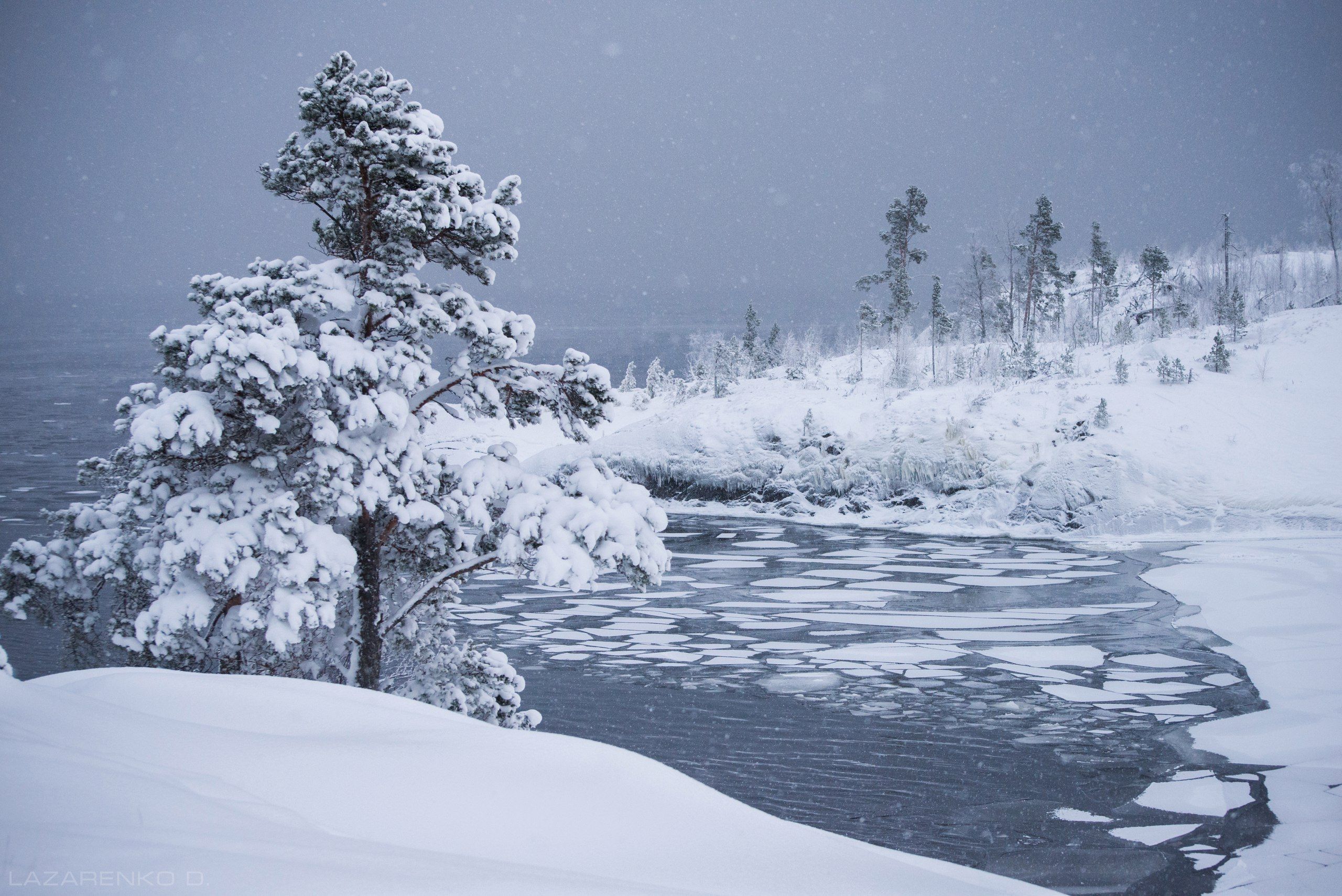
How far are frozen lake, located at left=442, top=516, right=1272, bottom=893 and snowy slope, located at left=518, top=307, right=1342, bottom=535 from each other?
364 cm

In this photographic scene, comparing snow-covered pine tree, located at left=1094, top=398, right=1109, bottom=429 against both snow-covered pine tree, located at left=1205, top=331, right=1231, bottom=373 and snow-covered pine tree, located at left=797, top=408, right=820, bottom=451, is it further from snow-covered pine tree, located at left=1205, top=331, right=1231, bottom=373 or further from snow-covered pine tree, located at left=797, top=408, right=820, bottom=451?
snow-covered pine tree, located at left=797, top=408, right=820, bottom=451

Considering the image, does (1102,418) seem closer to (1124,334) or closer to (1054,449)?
(1054,449)

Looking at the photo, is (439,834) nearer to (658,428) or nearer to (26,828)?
(26,828)

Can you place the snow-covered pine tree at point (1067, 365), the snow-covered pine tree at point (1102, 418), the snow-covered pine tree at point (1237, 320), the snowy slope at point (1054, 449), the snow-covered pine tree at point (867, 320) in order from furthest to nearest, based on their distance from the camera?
the snow-covered pine tree at point (867, 320) < the snow-covered pine tree at point (1237, 320) < the snow-covered pine tree at point (1067, 365) < the snow-covered pine tree at point (1102, 418) < the snowy slope at point (1054, 449)

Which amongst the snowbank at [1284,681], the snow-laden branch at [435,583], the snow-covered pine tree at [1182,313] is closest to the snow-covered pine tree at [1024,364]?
the snow-covered pine tree at [1182,313]

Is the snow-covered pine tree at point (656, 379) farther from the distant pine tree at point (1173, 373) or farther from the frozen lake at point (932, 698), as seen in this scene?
the frozen lake at point (932, 698)

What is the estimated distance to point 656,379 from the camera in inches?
1535

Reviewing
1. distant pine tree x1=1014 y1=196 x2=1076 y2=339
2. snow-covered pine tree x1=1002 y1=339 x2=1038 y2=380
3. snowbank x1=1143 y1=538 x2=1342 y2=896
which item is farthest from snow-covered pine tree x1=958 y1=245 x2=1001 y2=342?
snowbank x1=1143 y1=538 x2=1342 y2=896

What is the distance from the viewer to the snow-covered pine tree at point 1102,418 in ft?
70.1

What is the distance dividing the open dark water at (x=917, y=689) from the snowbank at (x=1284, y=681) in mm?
239

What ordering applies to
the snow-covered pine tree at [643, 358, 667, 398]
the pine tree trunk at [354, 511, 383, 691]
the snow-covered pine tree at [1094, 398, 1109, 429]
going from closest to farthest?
the pine tree trunk at [354, 511, 383, 691], the snow-covered pine tree at [1094, 398, 1109, 429], the snow-covered pine tree at [643, 358, 667, 398]

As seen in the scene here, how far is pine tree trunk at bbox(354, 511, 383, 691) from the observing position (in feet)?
25.4

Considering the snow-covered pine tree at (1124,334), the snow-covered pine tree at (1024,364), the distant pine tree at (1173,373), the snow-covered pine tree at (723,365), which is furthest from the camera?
the snow-covered pine tree at (723,365)

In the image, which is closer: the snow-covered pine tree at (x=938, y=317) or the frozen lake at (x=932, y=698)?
the frozen lake at (x=932, y=698)
